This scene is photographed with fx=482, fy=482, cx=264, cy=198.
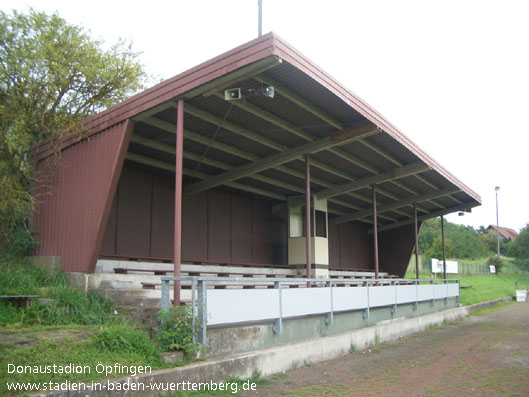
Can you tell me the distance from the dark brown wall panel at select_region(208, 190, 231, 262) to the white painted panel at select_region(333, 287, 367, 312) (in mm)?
6727

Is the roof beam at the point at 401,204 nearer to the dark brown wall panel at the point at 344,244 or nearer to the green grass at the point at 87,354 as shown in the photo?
the dark brown wall panel at the point at 344,244

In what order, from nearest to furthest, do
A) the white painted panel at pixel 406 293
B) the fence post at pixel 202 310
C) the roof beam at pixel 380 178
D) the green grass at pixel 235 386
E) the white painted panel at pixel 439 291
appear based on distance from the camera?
1. the green grass at pixel 235 386
2. the fence post at pixel 202 310
3. the white painted panel at pixel 406 293
4. the roof beam at pixel 380 178
5. the white painted panel at pixel 439 291

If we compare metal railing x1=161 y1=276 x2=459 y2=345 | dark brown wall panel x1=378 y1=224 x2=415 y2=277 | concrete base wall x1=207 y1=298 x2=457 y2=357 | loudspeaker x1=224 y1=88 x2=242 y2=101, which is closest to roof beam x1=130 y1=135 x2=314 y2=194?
loudspeaker x1=224 y1=88 x2=242 y2=101

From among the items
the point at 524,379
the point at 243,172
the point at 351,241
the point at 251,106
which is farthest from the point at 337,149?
the point at 351,241

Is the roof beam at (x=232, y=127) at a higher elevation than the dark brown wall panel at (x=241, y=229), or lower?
higher

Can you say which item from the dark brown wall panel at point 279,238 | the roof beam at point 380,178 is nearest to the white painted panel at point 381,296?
the roof beam at point 380,178

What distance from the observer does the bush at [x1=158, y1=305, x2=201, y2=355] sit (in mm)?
6887

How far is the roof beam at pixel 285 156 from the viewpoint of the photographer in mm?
12850

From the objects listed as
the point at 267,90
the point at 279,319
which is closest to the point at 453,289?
the point at 279,319

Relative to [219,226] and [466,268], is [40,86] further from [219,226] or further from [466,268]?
[466,268]

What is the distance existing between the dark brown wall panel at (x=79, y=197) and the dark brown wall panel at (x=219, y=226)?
254 inches

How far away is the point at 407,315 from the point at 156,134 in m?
9.72

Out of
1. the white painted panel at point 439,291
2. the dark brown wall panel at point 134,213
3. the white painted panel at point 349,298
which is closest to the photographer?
the white painted panel at point 349,298

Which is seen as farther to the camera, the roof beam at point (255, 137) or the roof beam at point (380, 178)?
the roof beam at point (380, 178)
